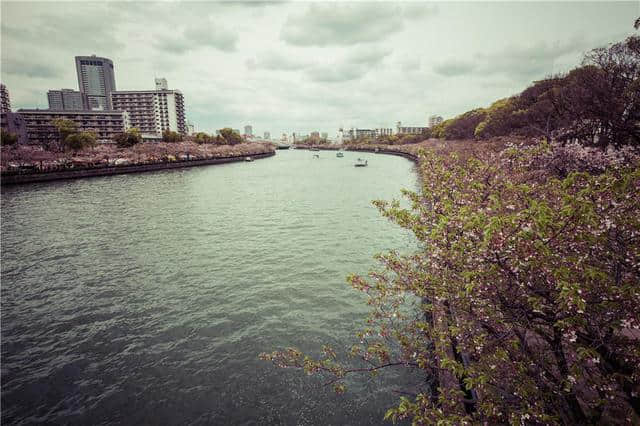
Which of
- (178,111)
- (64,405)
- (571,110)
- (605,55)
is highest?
(178,111)

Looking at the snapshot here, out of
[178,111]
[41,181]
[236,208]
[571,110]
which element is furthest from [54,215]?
[178,111]

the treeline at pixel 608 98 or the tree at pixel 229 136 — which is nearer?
the treeline at pixel 608 98

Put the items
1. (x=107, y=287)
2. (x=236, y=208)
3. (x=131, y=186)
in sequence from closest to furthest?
(x=107, y=287), (x=236, y=208), (x=131, y=186)

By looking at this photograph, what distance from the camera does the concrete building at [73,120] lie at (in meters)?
120

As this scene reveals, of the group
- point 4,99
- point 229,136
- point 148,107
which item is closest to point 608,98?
point 229,136

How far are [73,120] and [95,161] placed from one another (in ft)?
268

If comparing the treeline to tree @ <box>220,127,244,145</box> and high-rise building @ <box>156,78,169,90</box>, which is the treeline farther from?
high-rise building @ <box>156,78,169,90</box>

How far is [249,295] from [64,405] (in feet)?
25.0

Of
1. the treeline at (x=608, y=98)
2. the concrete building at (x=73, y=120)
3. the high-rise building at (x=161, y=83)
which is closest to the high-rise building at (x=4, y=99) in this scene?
the concrete building at (x=73, y=120)

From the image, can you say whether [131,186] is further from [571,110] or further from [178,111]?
[178,111]

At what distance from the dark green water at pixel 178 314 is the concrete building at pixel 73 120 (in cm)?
12753

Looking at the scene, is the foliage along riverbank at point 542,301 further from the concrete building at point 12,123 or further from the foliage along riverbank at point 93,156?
the concrete building at point 12,123

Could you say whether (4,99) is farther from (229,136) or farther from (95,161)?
(95,161)

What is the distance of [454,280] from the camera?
7039 millimetres
